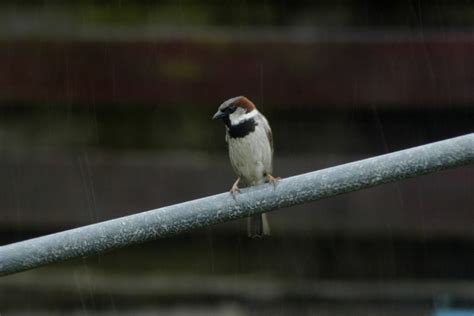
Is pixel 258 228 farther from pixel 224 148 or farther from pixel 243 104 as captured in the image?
pixel 224 148

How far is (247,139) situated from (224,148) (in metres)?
1.04

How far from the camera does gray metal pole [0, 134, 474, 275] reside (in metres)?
1.71

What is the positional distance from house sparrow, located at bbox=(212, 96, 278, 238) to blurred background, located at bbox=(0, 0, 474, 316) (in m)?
0.71

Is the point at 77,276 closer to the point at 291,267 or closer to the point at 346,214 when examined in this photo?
the point at 291,267

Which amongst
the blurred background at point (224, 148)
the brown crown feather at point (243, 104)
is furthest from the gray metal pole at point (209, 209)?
the blurred background at point (224, 148)

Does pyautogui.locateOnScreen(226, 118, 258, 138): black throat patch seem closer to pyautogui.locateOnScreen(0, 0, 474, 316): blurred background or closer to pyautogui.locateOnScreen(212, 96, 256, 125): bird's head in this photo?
pyautogui.locateOnScreen(212, 96, 256, 125): bird's head

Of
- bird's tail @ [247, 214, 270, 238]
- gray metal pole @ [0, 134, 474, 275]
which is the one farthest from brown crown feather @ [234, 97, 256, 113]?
gray metal pole @ [0, 134, 474, 275]

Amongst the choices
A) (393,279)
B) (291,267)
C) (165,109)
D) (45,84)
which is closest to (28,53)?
(45,84)

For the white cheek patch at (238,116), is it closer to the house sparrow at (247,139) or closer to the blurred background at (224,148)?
the house sparrow at (247,139)

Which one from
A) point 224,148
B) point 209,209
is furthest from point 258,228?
point 209,209

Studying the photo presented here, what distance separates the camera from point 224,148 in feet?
15.0

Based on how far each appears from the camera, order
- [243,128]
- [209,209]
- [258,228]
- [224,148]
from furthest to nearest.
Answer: [224,148]
[243,128]
[258,228]
[209,209]

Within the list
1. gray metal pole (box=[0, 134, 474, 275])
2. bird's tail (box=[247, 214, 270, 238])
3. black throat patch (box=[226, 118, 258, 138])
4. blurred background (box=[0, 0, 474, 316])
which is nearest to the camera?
gray metal pole (box=[0, 134, 474, 275])

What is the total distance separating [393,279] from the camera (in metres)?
4.41
